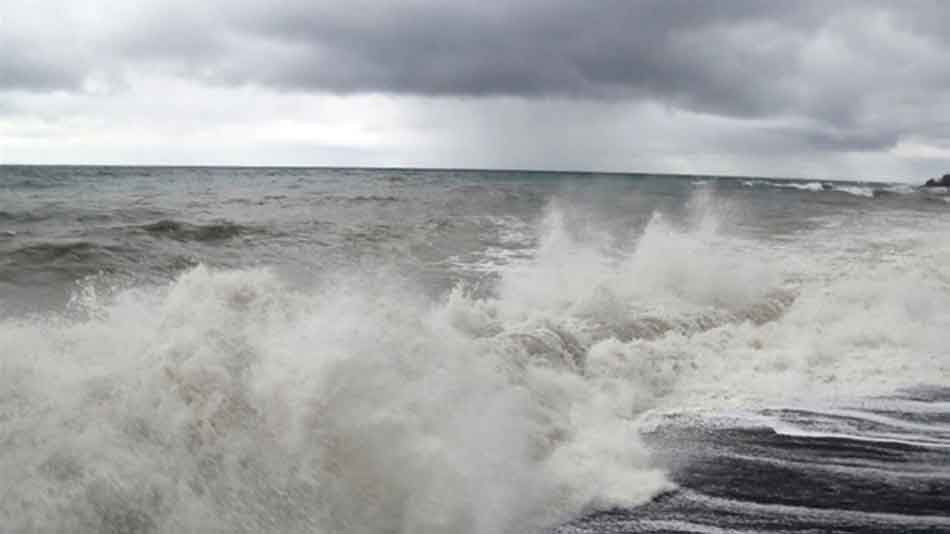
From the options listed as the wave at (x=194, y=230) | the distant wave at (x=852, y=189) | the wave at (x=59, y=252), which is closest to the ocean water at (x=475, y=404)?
the wave at (x=59, y=252)

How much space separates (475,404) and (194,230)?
12.0 m

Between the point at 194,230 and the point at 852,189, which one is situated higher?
the point at 852,189

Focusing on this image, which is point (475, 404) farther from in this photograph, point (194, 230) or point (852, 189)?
point (852, 189)

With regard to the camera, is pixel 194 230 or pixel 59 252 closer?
pixel 59 252

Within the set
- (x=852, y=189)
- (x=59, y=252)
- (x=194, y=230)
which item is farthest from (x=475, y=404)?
(x=852, y=189)

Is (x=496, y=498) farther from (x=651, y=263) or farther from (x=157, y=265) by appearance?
(x=157, y=265)

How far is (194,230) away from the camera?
1606 centimetres

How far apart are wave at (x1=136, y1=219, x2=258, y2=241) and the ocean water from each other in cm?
361

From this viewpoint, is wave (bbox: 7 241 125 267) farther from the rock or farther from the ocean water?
the rock

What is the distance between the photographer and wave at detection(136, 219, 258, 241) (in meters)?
15.3

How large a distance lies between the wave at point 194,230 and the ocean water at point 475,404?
3.61m

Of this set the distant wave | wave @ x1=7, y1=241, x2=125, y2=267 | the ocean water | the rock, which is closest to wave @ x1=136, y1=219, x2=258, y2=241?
wave @ x1=7, y1=241, x2=125, y2=267

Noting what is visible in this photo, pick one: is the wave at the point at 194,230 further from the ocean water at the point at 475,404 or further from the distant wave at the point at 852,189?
the distant wave at the point at 852,189

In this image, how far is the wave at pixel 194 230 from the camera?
15.3 m
